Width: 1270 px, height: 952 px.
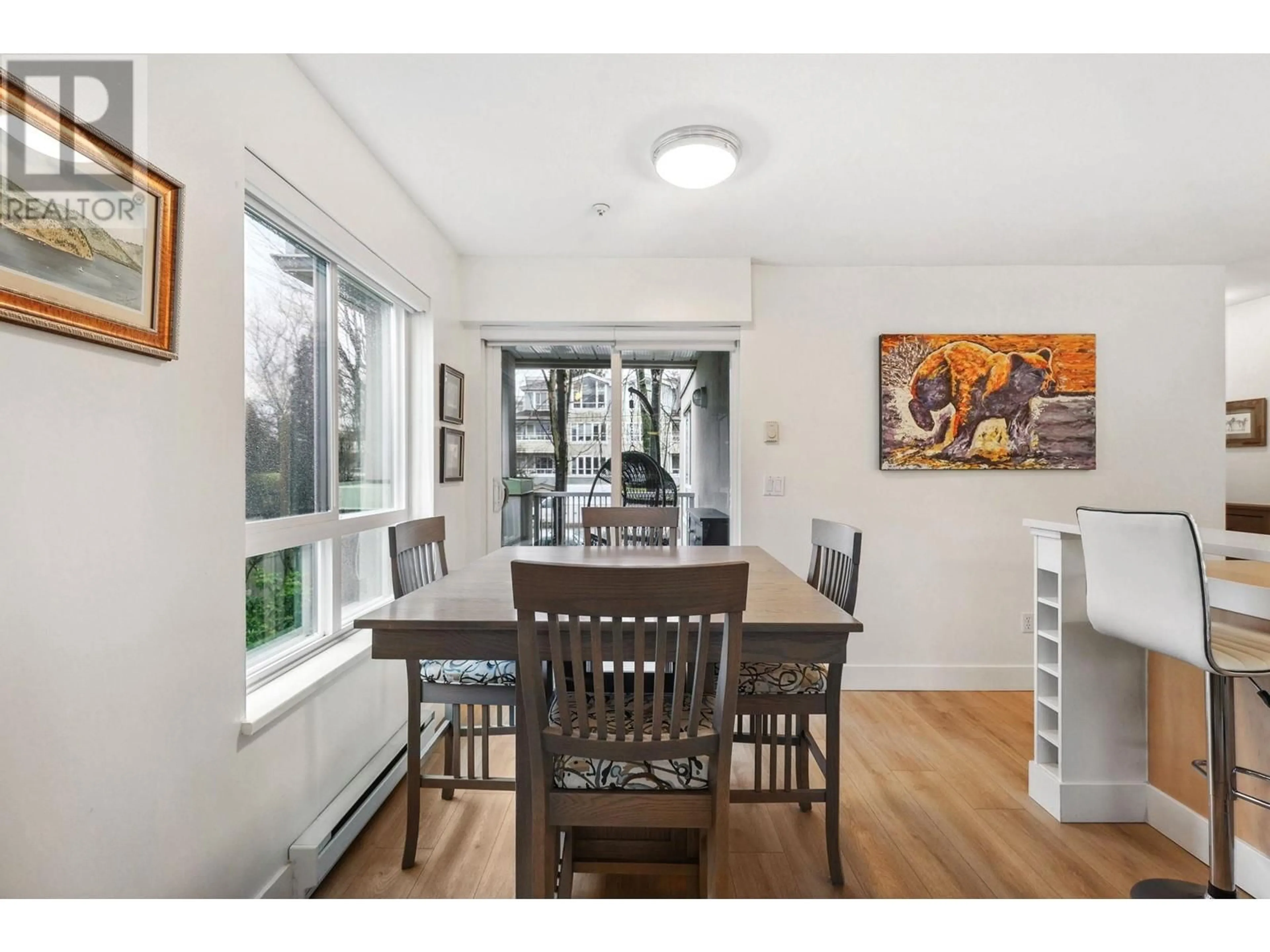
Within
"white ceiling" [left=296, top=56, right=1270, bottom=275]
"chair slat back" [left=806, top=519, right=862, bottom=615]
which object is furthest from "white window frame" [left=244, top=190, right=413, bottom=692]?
"chair slat back" [left=806, top=519, right=862, bottom=615]

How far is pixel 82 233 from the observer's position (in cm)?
101

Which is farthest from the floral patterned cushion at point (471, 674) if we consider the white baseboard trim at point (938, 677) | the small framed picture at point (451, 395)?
the white baseboard trim at point (938, 677)

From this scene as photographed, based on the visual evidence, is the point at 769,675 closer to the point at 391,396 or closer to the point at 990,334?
the point at 391,396

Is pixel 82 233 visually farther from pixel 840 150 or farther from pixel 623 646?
pixel 840 150

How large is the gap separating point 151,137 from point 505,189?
1.45 meters

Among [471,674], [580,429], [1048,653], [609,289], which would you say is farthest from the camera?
[580,429]

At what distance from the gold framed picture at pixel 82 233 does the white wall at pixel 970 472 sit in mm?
2718

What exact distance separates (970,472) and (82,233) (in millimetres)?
3713

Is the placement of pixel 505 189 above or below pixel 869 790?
above

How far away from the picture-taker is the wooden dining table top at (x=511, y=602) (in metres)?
1.34

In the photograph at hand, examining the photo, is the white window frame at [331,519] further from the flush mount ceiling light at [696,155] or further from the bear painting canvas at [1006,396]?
the bear painting canvas at [1006,396]

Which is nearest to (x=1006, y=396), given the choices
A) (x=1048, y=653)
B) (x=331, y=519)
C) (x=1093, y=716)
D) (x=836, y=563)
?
(x=1048, y=653)

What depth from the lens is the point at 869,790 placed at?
2223 mm

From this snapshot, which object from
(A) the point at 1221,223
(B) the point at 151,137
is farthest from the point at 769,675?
(A) the point at 1221,223
